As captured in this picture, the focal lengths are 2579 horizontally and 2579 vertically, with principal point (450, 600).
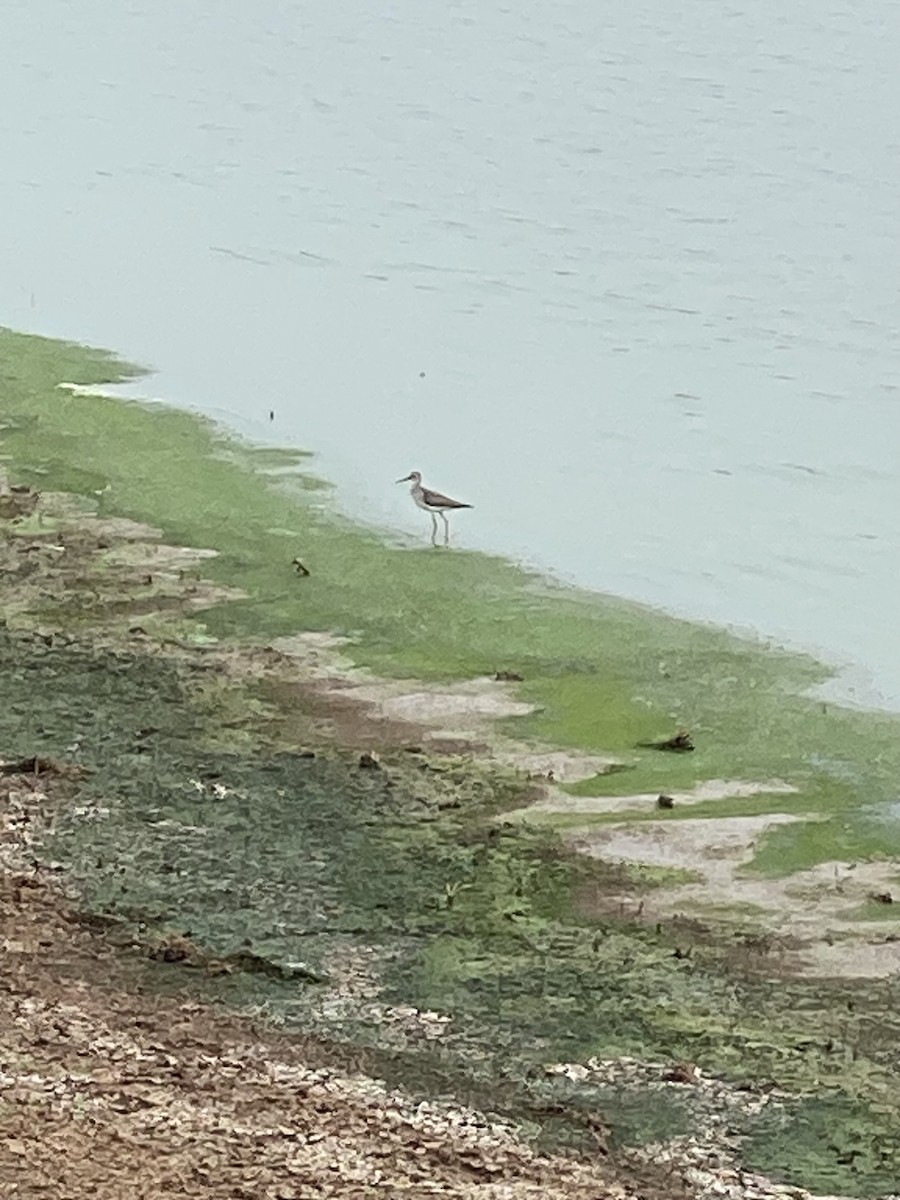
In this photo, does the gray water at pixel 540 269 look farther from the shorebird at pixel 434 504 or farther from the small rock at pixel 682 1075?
the small rock at pixel 682 1075

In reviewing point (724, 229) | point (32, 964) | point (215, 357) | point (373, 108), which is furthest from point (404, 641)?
point (373, 108)

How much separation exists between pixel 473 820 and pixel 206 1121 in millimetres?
2442

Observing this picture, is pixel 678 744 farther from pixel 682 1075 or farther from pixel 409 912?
pixel 682 1075

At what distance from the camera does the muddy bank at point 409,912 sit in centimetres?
607

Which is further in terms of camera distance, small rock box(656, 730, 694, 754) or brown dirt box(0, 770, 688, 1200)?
small rock box(656, 730, 694, 754)

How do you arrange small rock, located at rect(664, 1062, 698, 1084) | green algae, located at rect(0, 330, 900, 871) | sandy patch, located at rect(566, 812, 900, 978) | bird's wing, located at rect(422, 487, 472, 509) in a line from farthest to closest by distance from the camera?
bird's wing, located at rect(422, 487, 472, 509)
green algae, located at rect(0, 330, 900, 871)
sandy patch, located at rect(566, 812, 900, 978)
small rock, located at rect(664, 1062, 698, 1084)

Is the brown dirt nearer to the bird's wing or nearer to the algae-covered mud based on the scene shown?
the algae-covered mud

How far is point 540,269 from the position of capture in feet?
58.2

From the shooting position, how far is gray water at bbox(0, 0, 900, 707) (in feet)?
39.6

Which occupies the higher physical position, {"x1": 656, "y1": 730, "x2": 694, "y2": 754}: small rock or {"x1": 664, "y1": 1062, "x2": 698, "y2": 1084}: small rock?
{"x1": 656, "y1": 730, "x2": 694, "y2": 754}: small rock

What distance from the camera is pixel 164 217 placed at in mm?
20078

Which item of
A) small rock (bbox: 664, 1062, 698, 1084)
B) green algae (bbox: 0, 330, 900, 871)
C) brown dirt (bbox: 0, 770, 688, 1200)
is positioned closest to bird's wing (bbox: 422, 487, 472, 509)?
green algae (bbox: 0, 330, 900, 871)

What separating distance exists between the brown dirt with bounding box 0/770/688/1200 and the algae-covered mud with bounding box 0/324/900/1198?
7.9 inches

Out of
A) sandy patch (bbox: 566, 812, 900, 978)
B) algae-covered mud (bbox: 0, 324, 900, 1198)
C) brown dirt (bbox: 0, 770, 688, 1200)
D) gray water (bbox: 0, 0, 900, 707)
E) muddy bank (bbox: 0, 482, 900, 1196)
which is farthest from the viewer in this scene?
gray water (bbox: 0, 0, 900, 707)
